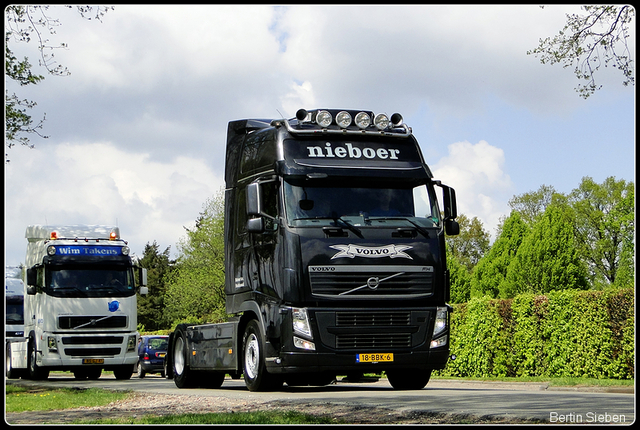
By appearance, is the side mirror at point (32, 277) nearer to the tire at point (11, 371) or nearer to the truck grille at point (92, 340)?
the truck grille at point (92, 340)

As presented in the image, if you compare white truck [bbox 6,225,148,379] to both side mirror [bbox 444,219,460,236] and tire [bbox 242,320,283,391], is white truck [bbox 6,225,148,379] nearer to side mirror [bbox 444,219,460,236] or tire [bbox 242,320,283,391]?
tire [bbox 242,320,283,391]

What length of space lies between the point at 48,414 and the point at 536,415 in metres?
6.20

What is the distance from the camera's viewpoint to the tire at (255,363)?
46.0 feet

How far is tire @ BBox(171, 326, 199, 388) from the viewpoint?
1749 centimetres

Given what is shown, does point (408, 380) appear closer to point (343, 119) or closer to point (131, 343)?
point (343, 119)

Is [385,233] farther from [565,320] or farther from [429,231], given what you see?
[565,320]

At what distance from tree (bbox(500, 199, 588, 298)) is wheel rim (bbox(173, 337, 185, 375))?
101ft

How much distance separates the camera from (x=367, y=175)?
44.7 feet

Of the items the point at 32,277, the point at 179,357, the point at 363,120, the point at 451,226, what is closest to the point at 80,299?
the point at 32,277

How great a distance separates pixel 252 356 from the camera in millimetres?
14586

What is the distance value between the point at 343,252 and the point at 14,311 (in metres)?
20.0

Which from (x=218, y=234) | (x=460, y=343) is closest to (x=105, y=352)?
(x=460, y=343)

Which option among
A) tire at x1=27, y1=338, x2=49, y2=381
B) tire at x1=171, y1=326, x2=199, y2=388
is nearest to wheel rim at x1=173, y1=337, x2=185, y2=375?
tire at x1=171, y1=326, x2=199, y2=388

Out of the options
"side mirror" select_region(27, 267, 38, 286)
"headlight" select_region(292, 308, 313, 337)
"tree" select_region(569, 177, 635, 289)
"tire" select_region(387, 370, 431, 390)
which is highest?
"tree" select_region(569, 177, 635, 289)
